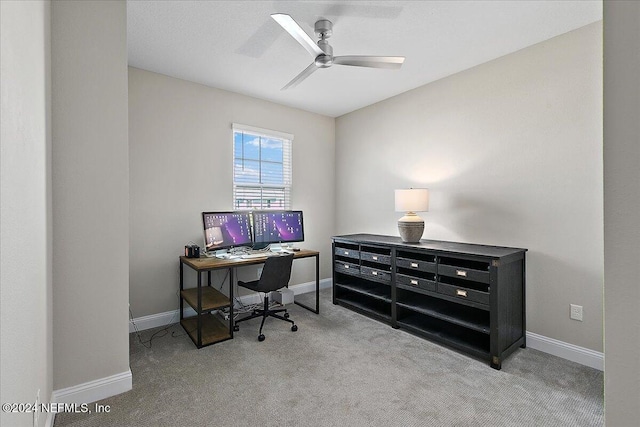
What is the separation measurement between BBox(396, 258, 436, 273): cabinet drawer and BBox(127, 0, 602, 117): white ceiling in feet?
6.39

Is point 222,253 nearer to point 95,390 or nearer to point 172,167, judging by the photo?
point 172,167

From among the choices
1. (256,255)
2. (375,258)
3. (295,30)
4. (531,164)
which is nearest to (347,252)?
(375,258)

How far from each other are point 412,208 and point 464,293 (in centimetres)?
96

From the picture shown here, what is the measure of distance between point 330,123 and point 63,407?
166 inches

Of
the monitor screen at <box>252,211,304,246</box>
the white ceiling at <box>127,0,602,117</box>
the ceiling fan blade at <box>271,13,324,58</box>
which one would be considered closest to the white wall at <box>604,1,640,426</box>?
the ceiling fan blade at <box>271,13,324,58</box>

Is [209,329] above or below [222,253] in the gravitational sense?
below

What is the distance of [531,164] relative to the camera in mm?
2613

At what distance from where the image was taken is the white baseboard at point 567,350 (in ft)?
7.49

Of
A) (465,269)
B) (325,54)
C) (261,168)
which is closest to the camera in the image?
(325,54)

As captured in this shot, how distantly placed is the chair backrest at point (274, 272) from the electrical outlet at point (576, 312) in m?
2.46

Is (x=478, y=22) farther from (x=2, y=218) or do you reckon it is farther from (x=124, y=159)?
(x=2, y=218)

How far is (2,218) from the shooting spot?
32.8 inches

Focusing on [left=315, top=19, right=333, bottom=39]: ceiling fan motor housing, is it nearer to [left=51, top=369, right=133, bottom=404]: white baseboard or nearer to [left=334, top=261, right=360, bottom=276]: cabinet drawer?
[left=334, top=261, right=360, bottom=276]: cabinet drawer

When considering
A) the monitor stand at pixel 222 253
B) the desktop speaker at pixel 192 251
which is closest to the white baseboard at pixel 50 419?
the desktop speaker at pixel 192 251
